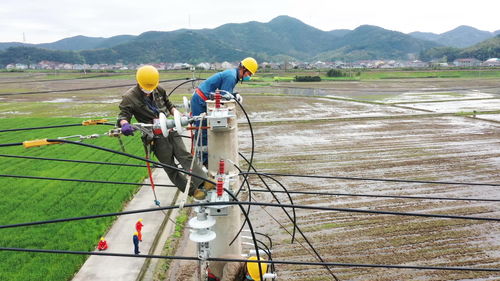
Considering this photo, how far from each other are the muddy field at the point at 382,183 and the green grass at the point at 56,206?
2.92 meters

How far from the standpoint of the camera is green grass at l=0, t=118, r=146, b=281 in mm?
7714

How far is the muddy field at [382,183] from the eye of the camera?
26.4 feet

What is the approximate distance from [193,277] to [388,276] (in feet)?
13.9

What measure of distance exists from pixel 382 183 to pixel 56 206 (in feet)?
37.3

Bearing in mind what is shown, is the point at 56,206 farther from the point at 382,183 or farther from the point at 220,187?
the point at 382,183

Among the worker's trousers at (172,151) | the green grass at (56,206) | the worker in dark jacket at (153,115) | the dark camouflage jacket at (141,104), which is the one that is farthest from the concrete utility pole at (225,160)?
the green grass at (56,206)

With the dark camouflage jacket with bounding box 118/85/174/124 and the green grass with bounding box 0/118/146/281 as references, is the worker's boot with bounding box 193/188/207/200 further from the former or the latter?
the green grass with bounding box 0/118/146/281

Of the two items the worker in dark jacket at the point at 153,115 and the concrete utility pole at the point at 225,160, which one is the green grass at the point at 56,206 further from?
the concrete utility pole at the point at 225,160

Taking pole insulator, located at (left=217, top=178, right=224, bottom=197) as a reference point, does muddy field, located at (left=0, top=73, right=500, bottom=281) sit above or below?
below

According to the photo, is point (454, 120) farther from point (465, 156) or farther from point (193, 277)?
point (193, 277)

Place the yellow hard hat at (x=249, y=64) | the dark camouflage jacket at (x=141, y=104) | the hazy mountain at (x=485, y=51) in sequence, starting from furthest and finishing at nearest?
the hazy mountain at (x=485, y=51) → the yellow hard hat at (x=249, y=64) → the dark camouflage jacket at (x=141, y=104)

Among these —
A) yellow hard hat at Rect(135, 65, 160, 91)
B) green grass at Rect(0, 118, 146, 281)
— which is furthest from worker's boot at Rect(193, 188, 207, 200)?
green grass at Rect(0, 118, 146, 281)

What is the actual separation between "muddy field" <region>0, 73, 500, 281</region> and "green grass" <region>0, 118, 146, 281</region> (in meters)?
2.92

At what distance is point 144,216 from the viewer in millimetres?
10180
